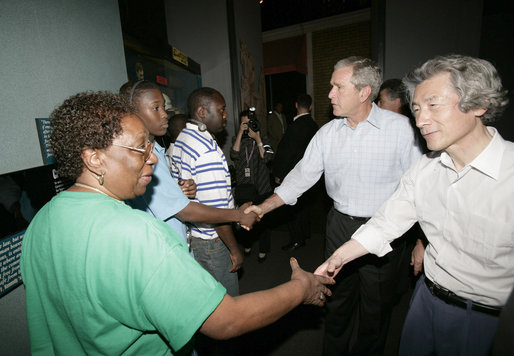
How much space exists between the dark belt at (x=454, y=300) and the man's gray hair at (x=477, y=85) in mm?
868

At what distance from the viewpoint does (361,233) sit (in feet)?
5.24

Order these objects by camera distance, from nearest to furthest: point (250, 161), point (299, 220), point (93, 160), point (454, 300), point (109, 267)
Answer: point (109, 267) < point (93, 160) < point (454, 300) < point (250, 161) < point (299, 220)

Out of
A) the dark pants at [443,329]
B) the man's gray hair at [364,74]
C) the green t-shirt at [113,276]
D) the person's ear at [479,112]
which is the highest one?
the man's gray hair at [364,74]

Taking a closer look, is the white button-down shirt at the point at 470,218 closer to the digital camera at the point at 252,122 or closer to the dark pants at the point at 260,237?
the digital camera at the point at 252,122

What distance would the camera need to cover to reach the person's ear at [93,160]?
890 mm

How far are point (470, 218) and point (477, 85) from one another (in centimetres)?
61

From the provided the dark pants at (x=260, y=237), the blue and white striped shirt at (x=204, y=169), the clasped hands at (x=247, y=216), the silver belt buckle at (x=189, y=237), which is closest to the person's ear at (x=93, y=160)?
the blue and white striped shirt at (x=204, y=169)

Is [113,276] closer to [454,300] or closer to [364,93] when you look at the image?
[454,300]

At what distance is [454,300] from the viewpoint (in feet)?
4.35

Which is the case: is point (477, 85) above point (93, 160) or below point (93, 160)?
above

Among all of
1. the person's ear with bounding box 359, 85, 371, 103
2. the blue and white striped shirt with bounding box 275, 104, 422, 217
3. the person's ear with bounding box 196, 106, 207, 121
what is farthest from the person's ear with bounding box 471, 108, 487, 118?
the person's ear with bounding box 196, 106, 207, 121

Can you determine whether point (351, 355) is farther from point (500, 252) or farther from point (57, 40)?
point (57, 40)

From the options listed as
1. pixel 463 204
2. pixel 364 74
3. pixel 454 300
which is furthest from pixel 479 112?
pixel 364 74

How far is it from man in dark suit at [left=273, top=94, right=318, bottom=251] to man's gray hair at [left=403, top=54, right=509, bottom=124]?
274 centimetres
